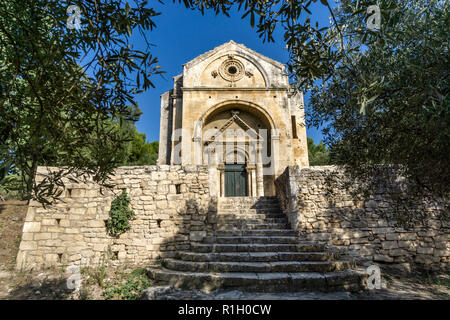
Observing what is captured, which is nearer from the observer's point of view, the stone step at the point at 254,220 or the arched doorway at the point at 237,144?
the stone step at the point at 254,220

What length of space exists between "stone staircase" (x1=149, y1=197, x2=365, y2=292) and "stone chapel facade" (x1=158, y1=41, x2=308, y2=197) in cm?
525

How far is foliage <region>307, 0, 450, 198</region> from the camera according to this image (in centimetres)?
278

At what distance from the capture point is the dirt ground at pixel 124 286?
175 inches

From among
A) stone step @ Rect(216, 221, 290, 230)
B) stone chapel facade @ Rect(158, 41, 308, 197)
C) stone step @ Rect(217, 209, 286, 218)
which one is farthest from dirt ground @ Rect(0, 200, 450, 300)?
stone chapel facade @ Rect(158, 41, 308, 197)

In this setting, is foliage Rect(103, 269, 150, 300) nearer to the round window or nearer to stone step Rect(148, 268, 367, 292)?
stone step Rect(148, 268, 367, 292)

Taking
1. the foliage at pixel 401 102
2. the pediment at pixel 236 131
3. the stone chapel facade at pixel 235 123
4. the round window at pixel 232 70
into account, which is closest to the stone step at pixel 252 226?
the foliage at pixel 401 102

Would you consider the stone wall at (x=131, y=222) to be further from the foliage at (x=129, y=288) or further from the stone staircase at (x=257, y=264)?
the foliage at (x=129, y=288)

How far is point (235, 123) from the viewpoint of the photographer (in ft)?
43.2

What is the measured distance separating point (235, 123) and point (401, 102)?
400 inches

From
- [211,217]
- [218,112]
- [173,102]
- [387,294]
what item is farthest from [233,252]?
[173,102]

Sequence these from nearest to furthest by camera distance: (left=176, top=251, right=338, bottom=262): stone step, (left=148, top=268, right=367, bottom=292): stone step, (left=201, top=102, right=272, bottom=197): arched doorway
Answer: (left=148, top=268, right=367, bottom=292): stone step < (left=176, top=251, right=338, bottom=262): stone step < (left=201, top=102, right=272, bottom=197): arched doorway

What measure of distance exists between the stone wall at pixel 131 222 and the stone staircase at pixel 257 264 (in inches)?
28.8

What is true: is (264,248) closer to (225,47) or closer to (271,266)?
(271,266)

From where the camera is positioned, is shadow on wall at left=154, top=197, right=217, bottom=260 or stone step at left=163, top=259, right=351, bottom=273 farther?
shadow on wall at left=154, top=197, right=217, bottom=260
